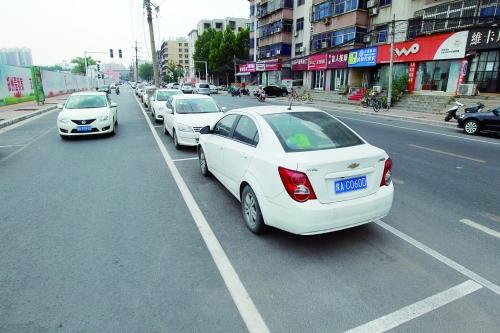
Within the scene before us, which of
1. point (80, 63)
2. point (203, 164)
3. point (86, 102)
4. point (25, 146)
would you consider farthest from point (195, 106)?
point (80, 63)

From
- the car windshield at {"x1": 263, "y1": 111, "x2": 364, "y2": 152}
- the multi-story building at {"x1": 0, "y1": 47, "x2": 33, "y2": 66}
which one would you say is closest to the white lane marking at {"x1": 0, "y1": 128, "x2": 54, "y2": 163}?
the car windshield at {"x1": 263, "y1": 111, "x2": 364, "y2": 152}

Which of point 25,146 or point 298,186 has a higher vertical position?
point 298,186

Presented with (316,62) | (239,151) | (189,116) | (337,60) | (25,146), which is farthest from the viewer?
(316,62)

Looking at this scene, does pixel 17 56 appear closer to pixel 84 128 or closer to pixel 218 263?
pixel 84 128

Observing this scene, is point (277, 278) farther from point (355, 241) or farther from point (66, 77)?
point (66, 77)

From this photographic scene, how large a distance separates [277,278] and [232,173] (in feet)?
6.13

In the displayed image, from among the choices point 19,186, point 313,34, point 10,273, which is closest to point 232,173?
point 10,273

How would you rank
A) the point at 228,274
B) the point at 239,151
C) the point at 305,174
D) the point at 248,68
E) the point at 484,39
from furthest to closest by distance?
the point at 248,68 < the point at 484,39 < the point at 239,151 < the point at 305,174 < the point at 228,274

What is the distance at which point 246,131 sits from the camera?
4535 millimetres

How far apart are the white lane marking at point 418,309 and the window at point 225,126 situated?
3.28 metres

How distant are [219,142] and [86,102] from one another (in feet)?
26.9

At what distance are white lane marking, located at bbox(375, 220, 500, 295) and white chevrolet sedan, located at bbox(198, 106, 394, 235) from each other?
52 centimetres

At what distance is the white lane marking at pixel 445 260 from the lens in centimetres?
309

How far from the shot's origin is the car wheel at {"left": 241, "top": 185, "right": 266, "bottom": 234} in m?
3.93
